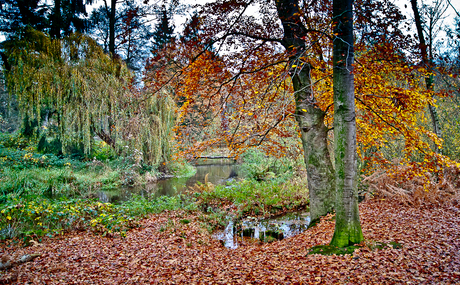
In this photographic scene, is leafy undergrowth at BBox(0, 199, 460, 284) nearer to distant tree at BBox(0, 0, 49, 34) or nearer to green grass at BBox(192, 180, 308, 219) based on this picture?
green grass at BBox(192, 180, 308, 219)

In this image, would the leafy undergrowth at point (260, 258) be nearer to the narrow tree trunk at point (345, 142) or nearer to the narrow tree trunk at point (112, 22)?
the narrow tree trunk at point (345, 142)

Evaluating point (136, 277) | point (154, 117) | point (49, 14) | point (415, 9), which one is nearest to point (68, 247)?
point (136, 277)

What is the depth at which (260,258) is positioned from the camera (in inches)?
154

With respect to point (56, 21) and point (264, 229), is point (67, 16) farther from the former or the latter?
point (264, 229)

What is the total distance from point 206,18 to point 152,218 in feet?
16.8

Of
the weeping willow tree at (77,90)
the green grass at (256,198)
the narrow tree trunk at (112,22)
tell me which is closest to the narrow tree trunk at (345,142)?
the green grass at (256,198)

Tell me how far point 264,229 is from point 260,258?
2.73m

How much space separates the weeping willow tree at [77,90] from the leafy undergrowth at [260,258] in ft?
22.6

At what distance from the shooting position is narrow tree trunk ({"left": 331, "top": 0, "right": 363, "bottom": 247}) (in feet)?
10.6

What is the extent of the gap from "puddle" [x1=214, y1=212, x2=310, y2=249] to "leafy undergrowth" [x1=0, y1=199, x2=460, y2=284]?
550mm

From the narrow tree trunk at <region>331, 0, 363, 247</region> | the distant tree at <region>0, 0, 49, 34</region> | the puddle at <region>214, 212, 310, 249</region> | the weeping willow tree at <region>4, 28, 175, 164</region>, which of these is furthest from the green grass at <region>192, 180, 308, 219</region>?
the distant tree at <region>0, 0, 49, 34</region>

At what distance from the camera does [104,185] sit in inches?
462

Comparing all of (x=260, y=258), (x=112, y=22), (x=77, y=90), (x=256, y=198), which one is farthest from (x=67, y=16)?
A: (x=260, y=258)

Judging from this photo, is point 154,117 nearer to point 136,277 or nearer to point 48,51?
point 48,51
